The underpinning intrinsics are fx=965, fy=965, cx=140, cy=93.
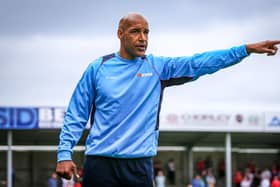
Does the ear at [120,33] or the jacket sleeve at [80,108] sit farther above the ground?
the ear at [120,33]

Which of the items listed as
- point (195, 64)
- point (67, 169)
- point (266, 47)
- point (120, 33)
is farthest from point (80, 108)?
point (266, 47)

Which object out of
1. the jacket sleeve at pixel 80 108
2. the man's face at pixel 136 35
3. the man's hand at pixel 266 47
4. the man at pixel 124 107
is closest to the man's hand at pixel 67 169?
the man at pixel 124 107

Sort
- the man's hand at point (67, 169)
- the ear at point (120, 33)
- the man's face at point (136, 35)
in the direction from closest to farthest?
the man's hand at point (67, 169) → the man's face at point (136, 35) → the ear at point (120, 33)

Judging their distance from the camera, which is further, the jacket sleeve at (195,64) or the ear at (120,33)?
the ear at (120,33)

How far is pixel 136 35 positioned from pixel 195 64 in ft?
1.70

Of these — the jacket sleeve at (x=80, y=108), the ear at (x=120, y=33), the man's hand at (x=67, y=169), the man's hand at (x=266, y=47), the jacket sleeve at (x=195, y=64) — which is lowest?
the man's hand at (x=67, y=169)

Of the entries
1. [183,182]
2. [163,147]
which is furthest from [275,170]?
[163,147]

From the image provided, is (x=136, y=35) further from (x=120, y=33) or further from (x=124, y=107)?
(x=124, y=107)

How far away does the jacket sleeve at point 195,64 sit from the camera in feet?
24.1

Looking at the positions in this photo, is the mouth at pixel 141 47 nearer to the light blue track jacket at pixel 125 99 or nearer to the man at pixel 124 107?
the man at pixel 124 107

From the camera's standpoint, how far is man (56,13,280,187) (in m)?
7.38

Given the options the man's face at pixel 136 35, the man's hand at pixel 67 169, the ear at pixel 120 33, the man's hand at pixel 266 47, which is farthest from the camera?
the ear at pixel 120 33

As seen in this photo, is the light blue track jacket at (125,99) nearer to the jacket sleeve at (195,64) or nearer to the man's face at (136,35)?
the jacket sleeve at (195,64)

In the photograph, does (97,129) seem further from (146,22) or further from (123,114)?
(146,22)
